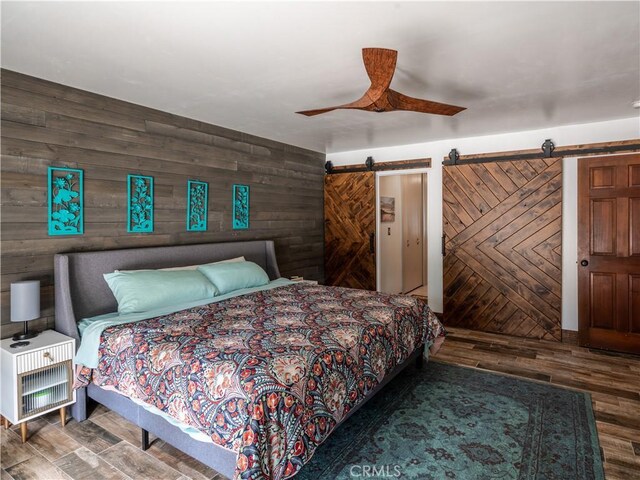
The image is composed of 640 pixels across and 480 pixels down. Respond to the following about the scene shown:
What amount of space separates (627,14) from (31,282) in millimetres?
3964

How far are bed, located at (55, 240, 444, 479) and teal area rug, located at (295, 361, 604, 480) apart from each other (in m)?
0.25

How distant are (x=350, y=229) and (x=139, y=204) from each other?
127 inches

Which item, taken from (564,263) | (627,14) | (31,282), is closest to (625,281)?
(564,263)

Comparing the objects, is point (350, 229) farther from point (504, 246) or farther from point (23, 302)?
point (23, 302)

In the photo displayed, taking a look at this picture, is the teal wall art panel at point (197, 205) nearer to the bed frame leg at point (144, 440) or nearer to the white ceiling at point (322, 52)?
the white ceiling at point (322, 52)

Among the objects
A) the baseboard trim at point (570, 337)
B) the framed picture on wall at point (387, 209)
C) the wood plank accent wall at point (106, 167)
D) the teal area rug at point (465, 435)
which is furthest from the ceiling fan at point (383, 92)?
the framed picture on wall at point (387, 209)

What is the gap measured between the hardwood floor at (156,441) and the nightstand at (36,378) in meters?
0.19

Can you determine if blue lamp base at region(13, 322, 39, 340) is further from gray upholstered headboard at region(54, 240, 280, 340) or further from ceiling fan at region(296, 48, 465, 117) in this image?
ceiling fan at region(296, 48, 465, 117)

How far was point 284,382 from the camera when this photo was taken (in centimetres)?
→ 179

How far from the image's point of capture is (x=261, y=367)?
182 cm

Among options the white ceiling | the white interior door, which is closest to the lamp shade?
the white ceiling

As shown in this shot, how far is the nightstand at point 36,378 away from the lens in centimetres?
238

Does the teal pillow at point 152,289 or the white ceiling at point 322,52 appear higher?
the white ceiling at point 322,52

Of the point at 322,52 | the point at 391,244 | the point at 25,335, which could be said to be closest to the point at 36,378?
the point at 25,335
